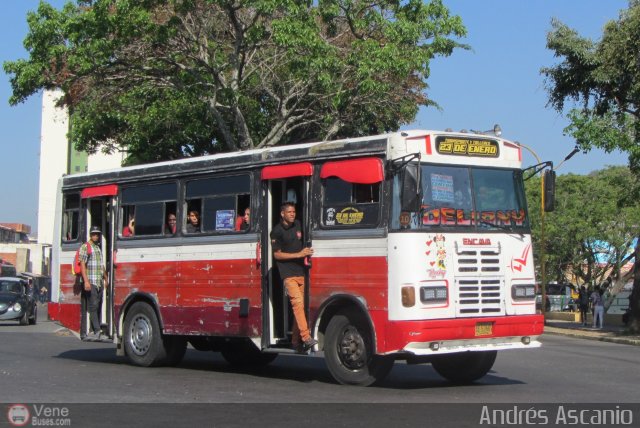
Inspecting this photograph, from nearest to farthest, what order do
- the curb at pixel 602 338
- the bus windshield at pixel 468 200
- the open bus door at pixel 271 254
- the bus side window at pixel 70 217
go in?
the bus windshield at pixel 468 200 < the open bus door at pixel 271 254 < the bus side window at pixel 70 217 < the curb at pixel 602 338

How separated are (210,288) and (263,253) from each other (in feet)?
4.10

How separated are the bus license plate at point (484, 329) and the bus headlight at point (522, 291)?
610 mm

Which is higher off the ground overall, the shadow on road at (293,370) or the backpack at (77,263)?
the backpack at (77,263)

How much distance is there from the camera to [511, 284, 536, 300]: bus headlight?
42.1ft

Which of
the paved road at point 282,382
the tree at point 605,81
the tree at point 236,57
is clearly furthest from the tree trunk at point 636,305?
the paved road at point 282,382

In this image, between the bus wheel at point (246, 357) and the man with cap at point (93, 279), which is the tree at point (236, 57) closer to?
the man with cap at point (93, 279)

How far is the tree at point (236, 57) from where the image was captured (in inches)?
899

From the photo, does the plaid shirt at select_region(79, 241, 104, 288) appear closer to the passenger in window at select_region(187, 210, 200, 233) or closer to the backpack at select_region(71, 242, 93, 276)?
the backpack at select_region(71, 242, 93, 276)

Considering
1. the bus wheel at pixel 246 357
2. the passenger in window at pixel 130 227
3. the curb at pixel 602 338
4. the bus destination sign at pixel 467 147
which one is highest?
the bus destination sign at pixel 467 147

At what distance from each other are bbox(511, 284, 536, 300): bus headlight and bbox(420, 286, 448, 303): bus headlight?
4.01 ft

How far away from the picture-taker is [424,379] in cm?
1394

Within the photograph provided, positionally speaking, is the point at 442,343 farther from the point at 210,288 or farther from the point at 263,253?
the point at 210,288

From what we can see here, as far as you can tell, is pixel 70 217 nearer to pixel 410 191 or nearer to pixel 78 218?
pixel 78 218

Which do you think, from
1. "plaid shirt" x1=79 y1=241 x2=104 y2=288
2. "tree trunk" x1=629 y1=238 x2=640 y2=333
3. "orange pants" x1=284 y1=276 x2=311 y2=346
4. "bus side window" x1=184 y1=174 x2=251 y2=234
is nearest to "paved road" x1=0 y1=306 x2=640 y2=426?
"orange pants" x1=284 y1=276 x2=311 y2=346
